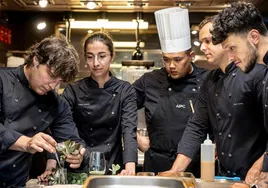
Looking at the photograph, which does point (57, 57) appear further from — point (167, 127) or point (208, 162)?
point (167, 127)

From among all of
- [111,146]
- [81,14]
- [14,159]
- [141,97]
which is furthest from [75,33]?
[14,159]

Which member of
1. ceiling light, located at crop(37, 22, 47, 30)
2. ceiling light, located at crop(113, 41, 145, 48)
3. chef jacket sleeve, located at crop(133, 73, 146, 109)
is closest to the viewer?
chef jacket sleeve, located at crop(133, 73, 146, 109)

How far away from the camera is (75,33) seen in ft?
19.1

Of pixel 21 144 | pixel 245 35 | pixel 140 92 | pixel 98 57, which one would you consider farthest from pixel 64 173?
pixel 140 92

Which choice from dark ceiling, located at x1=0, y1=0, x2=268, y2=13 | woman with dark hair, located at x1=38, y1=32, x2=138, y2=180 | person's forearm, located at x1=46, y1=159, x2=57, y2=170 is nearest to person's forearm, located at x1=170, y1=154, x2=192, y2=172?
woman with dark hair, located at x1=38, y1=32, x2=138, y2=180

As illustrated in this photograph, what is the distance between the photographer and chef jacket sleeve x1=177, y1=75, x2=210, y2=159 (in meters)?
2.23

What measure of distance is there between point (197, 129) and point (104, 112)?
2.15ft

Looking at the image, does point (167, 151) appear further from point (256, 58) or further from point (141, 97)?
point (256, 58)

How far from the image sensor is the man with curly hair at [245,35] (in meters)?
1.83

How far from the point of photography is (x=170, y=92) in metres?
2.76

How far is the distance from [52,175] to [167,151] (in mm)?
1096

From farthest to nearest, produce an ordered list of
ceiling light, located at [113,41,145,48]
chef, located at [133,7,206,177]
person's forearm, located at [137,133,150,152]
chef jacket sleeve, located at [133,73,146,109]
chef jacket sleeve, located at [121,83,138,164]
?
ceiling light, located at [113,41,145,48] < person's forearm, located at [137,133,150,152] < chef jacket sleeve, located at [133,73,146,109] < chef, located at [133,7,206,177] < chef jacket sleeve, located at [121,83,138,164]

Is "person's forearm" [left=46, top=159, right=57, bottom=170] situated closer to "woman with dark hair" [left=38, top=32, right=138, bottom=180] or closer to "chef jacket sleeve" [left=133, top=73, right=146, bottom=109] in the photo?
"woman with dark hair" [left=38, top=32, right=138, bottom=180]

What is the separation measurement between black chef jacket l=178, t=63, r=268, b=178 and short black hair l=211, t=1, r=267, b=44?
30 cm
